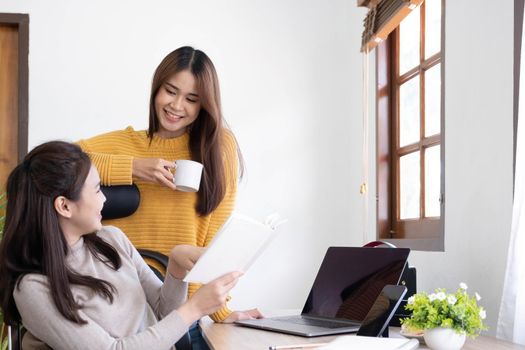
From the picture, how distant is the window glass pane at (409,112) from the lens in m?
3.11

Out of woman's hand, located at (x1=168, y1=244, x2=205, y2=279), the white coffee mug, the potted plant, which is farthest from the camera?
the white coffee mug

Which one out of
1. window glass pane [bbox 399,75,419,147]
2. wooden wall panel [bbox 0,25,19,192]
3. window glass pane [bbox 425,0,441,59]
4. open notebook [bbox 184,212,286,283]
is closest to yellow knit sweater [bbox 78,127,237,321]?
open notebook [bbox 184,212,286,283]

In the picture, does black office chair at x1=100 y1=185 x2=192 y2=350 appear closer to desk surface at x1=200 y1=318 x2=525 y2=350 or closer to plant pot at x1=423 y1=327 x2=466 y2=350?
desk surface at x1=200 y1=318 x2=525 y2=350

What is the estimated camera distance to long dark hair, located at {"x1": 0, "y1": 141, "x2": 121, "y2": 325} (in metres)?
1.43

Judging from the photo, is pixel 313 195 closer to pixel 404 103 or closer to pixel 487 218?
pixel 404 103

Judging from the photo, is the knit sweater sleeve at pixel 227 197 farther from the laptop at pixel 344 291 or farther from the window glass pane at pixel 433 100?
the window glass pane at pixel 433 100

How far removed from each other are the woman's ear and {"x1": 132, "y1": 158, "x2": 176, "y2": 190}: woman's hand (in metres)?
0.34

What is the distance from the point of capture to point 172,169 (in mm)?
1815

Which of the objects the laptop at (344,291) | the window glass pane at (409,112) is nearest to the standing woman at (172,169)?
the laptop at (344,291)

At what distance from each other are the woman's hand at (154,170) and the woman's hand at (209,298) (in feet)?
1.33

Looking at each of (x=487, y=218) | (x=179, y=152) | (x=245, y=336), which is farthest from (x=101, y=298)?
(x=487, y=218)

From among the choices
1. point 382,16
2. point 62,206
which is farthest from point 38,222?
point 382,16

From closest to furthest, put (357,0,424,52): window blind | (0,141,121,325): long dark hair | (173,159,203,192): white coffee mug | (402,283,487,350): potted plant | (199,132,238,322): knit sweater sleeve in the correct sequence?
1. (402,283,487,350): potted plant
2. (0,141,121,325): long dark hair
3. (173,159,203,192): white coffee mug
4. (199,132,238,322): knit sweater sleeve
5. (357,0,424,52): window blind

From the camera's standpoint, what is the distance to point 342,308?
70.3 inches
